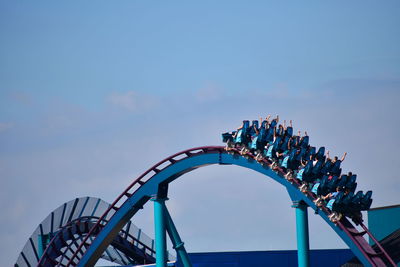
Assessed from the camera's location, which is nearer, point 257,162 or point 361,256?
point 361,256

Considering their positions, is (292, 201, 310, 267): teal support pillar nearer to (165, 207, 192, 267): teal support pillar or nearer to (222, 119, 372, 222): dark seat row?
(222, 119, 372, 222): dark seat row

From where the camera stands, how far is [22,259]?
150 ft

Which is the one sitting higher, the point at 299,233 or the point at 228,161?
the point at 228,161

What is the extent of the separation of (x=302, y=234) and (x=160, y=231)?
786 cm

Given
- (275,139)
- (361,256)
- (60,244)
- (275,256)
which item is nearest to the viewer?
(361,256)

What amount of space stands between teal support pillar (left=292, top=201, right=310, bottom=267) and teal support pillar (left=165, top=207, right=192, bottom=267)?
6586 millimetres

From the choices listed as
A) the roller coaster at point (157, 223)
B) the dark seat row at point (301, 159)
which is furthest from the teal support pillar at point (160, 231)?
the dark seat row at point (301, 159)

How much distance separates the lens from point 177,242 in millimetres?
37750

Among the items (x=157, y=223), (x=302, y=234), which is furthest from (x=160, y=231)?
(x=302, y=234)

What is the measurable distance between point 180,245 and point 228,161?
4760mm

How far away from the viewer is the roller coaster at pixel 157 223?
31656 mm

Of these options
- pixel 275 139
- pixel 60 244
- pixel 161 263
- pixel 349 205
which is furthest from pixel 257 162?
pixel 60 244

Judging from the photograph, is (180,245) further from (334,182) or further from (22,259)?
(22,259)

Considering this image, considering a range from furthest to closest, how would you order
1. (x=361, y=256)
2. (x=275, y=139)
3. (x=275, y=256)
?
(x=275, y=256), (x=275, y=139), (x=361, y=256)
